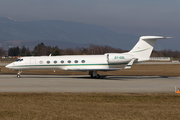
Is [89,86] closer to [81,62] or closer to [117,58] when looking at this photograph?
[81,62]

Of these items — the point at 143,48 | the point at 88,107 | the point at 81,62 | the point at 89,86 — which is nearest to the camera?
the point at 88,107

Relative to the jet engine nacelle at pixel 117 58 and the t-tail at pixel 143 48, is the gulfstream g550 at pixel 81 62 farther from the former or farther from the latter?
the t-tail at pixel 143 48

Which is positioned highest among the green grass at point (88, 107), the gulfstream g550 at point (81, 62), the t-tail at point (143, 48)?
the t-tail at point (143, 48)

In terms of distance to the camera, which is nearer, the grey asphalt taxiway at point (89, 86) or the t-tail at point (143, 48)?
the grey asphalt taxiway at point (89, 86)

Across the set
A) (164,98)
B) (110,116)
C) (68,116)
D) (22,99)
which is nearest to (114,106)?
(110,116)

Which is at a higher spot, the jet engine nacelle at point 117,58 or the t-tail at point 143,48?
the t-tail at point 143,48

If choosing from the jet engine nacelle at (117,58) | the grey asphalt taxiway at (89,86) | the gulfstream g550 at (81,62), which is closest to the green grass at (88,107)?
the grey asphalt taxiway at (89,86)

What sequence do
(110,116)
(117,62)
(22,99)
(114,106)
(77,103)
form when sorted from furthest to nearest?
1. (117,62)
2. (22,99)
3. (77,103)
4. (114,106)
5. (110,116)

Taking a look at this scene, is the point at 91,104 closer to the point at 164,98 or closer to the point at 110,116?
the point at 110,116

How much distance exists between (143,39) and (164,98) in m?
14.4

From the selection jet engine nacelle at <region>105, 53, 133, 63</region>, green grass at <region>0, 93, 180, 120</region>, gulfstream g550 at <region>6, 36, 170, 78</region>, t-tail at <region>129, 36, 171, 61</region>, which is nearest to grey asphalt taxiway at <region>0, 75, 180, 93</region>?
green grass at <region>0, 93, 180, 120</region>

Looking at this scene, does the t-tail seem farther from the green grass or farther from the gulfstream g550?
the green grass

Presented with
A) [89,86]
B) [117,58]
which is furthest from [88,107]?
[117,58]

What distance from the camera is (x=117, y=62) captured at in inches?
1052
